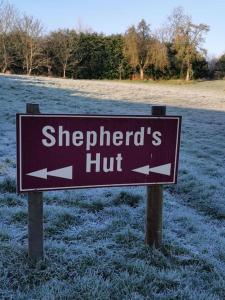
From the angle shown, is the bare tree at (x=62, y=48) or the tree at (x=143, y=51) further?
the tree at (x=143, y=51)

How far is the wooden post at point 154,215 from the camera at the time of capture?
3572 mm

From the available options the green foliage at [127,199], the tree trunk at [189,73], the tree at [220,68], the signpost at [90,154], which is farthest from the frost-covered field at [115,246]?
the tree at [220,68]

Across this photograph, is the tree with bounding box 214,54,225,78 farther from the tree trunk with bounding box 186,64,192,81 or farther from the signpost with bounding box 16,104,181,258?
the signpost with bounding box 16,104,181,258

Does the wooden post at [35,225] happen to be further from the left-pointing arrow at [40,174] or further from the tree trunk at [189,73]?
the tree trunk at [189,73]

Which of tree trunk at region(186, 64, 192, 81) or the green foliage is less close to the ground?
tree trunk at region(186, 64, 192, 81)

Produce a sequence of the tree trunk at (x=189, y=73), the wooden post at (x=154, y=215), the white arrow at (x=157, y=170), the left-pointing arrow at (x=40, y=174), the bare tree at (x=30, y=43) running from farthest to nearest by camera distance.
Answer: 1. the tree trunk at (x=189, y=73)
2. the bare tree at (x=30, y=43)
3. the wooden post at (x=154, y=215)
4. the white arrow at (x=157, y=170)
5. the left-pointing arrow at (x=40, y=174)

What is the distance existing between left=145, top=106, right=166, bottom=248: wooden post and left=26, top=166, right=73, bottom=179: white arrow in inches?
31.6

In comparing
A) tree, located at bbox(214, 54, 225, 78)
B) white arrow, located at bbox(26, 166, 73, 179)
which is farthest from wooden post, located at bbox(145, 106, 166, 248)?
tree, located at bbox(214, 54, 225, 78)

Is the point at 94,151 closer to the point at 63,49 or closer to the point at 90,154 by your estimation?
the point at 90,154

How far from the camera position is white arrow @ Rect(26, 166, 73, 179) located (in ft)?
10.1

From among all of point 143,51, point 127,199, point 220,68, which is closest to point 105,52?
point 143,51

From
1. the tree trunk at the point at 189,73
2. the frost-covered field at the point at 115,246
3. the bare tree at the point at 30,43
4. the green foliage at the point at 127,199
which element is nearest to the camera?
the frost-covered field at the point at 115,246

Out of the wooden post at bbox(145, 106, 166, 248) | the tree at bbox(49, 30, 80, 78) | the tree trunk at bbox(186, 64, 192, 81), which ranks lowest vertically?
the wooden post at bbox(145, 106, 166, 248)

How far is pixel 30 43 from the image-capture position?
127ft
